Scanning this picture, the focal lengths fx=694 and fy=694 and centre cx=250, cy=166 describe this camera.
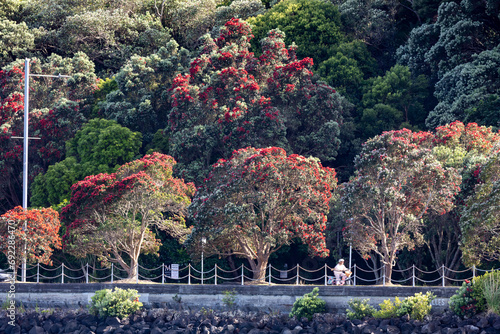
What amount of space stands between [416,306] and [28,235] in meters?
14.6

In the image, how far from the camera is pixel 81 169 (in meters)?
37.2

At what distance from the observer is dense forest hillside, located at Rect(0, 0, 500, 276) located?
85.9 ft

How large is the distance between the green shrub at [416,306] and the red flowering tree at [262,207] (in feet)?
20.5

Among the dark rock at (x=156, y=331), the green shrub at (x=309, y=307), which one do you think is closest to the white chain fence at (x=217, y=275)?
the dark rock at (x=156, y=331)

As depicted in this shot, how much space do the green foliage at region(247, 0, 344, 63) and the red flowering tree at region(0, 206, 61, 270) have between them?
22.4 meters

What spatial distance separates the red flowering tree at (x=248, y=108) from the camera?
116ft

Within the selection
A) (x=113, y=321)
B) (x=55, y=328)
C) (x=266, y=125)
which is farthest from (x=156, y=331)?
(x=266, y=125)

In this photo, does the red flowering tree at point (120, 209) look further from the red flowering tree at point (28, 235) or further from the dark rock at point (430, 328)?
the dark rock at point (430, 328)

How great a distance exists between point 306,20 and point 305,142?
420 inches

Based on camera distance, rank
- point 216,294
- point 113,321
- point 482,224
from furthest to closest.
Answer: point 216,294
point 113,321
point 482,224

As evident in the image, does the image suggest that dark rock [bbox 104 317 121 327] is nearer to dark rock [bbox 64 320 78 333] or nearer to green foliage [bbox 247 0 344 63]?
dark rock [bbox 64 320 78 333]

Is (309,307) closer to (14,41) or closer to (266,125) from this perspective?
(266,125)

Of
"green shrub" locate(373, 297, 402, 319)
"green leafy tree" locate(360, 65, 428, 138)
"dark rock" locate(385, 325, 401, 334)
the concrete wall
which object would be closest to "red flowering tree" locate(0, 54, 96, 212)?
the concrete wall

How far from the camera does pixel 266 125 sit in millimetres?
35531
